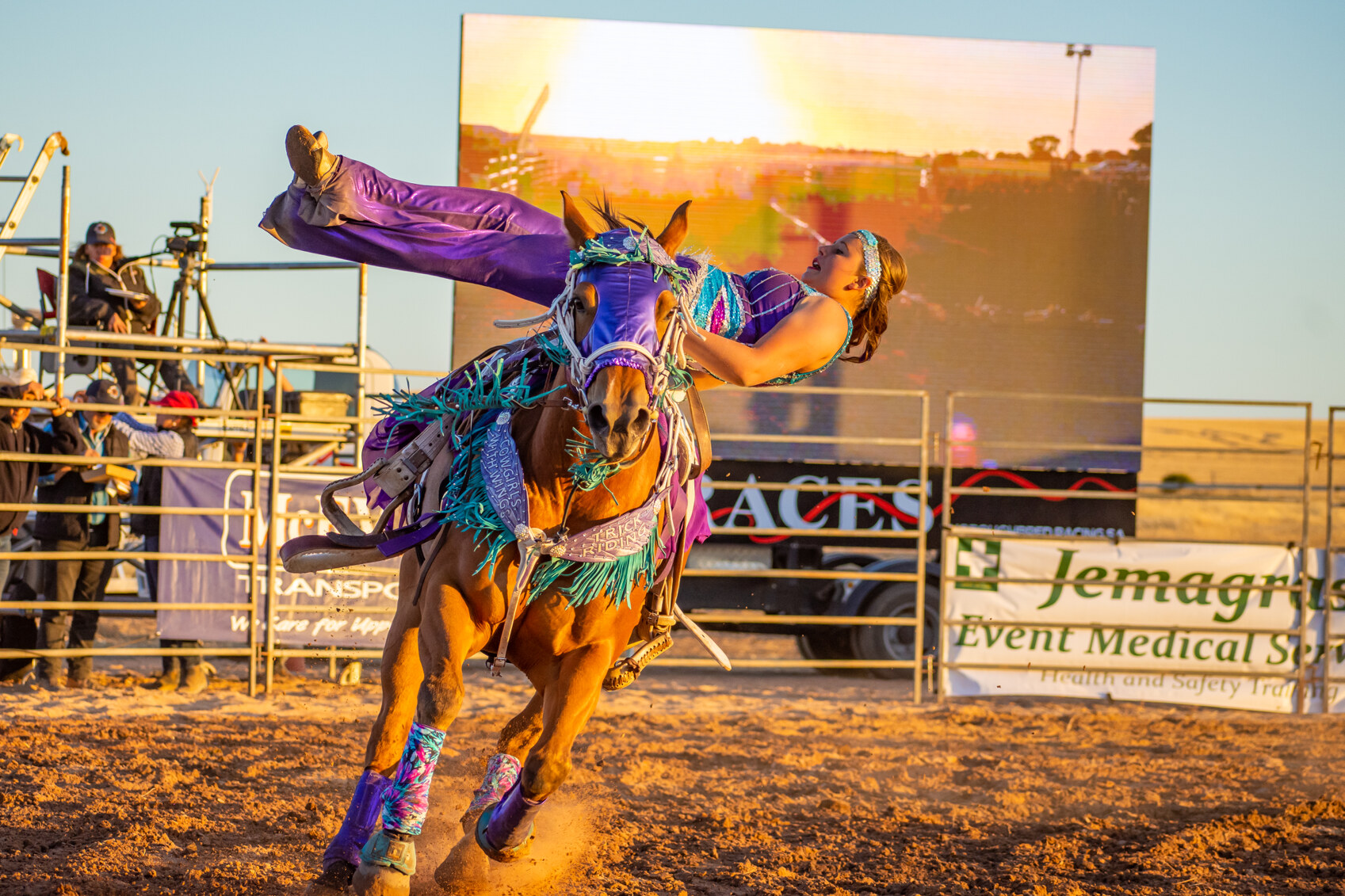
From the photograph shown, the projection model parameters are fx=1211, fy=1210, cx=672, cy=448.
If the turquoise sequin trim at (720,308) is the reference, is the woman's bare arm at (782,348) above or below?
below

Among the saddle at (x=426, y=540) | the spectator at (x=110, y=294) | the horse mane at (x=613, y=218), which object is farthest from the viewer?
the spectator at (x=110, y=294)

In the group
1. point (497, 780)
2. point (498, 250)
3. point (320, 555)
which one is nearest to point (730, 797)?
point (497, 780)

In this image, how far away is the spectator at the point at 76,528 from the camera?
7727 mm

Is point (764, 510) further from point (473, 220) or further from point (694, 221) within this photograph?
point (473, 220)

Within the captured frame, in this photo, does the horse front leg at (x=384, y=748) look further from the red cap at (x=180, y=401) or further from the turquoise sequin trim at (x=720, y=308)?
the red cap at (x=180, y=401)

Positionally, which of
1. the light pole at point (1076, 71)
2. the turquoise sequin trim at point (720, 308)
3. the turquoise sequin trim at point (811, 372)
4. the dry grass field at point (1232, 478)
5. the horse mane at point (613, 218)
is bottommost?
the dry grass field at point (1232, 478)

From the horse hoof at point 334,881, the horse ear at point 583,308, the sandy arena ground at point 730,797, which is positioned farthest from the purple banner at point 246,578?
the horse ear at point 583,308

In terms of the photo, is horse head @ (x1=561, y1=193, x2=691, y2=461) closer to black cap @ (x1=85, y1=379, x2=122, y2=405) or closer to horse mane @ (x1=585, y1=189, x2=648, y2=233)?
horse mane @ (x1=585, y1=189, x2=648, y2=233)

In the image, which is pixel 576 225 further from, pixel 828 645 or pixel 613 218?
pixel 828 645

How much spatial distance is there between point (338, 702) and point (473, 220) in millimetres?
4671

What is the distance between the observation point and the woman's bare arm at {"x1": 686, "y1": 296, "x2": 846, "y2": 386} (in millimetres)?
2980

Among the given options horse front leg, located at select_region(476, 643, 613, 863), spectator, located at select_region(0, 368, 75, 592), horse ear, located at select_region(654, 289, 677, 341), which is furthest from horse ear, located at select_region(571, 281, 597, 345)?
spectator, located at select_region(0, 368, 75, 592)

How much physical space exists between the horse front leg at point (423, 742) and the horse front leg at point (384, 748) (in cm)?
12

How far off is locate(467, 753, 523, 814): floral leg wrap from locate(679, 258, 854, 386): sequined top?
1.42 metres
